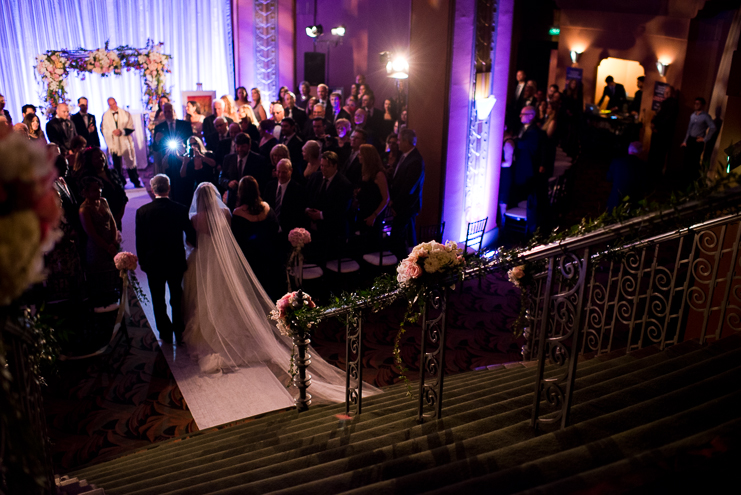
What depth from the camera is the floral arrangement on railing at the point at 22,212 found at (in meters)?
1.39

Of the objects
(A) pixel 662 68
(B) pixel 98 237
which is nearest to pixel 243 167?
(B) pixel 98 237

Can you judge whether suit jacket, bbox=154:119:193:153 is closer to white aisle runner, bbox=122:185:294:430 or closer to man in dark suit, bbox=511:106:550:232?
white aisle runner, bbox=122:185:294:430

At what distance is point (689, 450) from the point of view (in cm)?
210

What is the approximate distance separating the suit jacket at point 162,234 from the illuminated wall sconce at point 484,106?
4.26 meters

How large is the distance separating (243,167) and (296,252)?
2197 millimetres

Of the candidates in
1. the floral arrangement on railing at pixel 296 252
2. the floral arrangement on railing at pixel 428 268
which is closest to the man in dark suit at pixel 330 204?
the floral arrangement on railing at pixel 296 252

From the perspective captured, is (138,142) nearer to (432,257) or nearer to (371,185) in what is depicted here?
(371,185)

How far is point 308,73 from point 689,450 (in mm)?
13974

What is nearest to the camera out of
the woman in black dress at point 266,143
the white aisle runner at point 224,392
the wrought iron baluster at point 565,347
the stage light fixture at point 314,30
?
the wrought iron baluster at point 565,347

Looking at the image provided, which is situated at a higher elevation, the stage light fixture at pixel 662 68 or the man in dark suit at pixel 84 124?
→ the stage light fixture at pixel 662 68

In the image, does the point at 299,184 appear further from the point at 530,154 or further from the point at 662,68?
the point at 662,68

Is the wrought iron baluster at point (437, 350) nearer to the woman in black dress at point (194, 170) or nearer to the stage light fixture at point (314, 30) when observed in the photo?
the woman in black dress at point (194, 170)

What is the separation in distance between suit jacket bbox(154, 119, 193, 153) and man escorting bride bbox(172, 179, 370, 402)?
435cm

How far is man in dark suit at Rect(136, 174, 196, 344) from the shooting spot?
5.79 m
